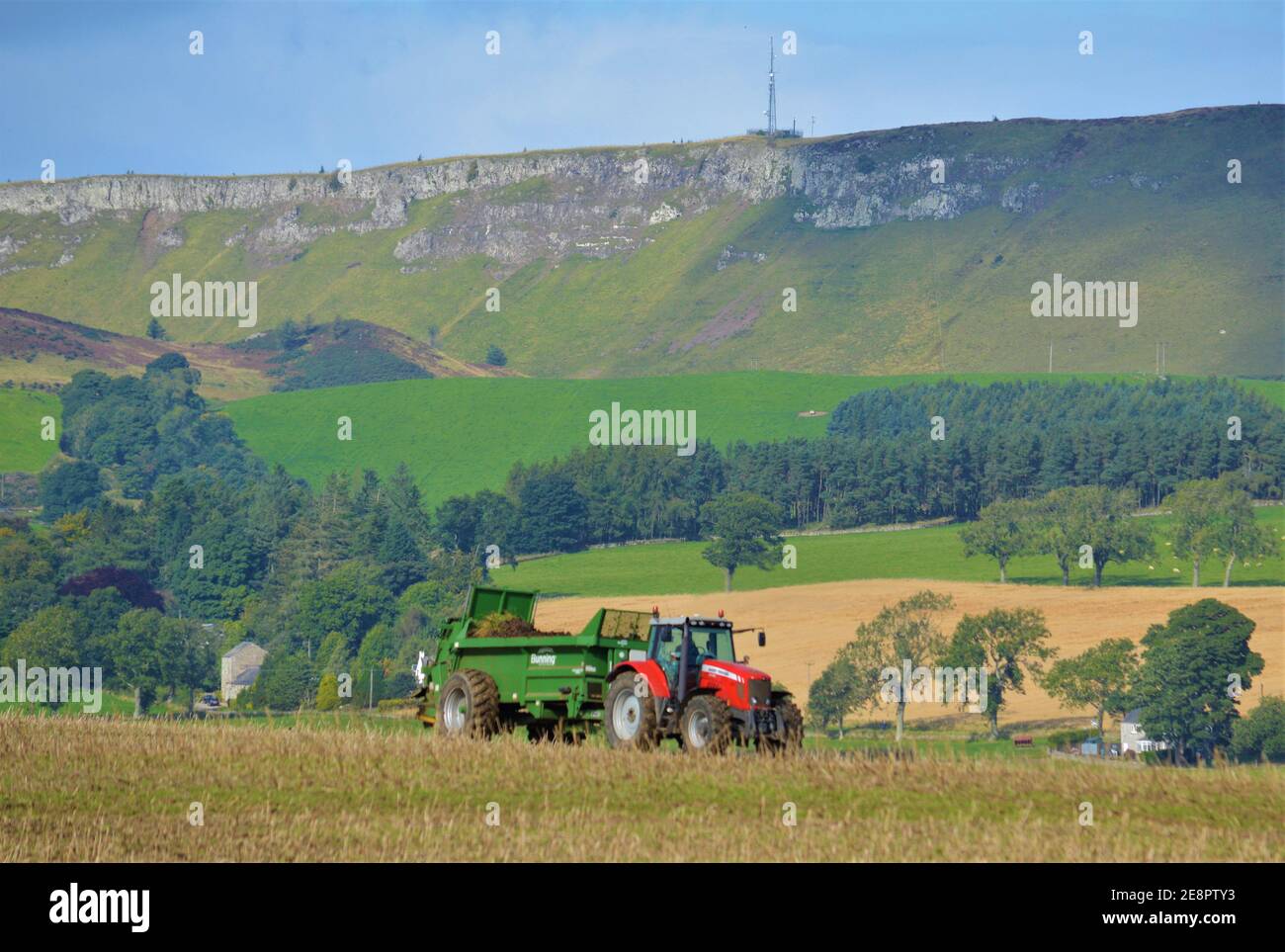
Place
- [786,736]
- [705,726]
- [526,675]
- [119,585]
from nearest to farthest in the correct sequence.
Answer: [705,726], [786,736], [526,675], [119,585]

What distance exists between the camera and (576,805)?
23.6 meters

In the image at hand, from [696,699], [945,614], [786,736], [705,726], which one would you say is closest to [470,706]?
[696,699]

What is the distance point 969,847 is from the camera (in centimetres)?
1959

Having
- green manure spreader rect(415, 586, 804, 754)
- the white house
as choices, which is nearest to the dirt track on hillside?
the white house

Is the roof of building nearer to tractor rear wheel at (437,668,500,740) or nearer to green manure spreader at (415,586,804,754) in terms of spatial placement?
green manure spreader at (415,586,804,754)

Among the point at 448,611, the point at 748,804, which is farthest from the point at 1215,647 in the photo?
the point at 748,804

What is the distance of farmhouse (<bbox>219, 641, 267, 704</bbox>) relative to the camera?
13688 centimetres

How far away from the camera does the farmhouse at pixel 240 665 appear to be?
136875 millimetres

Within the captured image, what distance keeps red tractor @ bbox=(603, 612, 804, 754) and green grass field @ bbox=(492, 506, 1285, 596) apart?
110 m

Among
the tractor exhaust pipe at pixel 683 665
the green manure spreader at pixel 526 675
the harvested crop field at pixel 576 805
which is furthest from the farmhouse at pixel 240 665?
the harvested crop field at pixel 576 805

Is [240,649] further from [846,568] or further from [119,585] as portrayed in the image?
[846,568]

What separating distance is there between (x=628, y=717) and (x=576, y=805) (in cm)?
798

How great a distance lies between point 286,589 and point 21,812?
158222 millimetres
